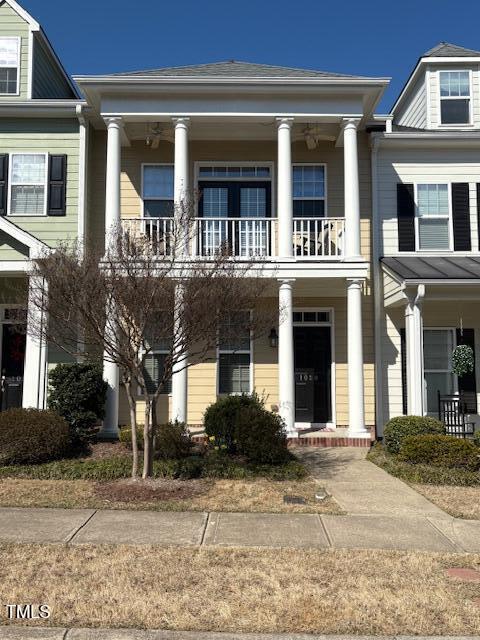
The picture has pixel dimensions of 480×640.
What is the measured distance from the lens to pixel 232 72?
12375 millimetres

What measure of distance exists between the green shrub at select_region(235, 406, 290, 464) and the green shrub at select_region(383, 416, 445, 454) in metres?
2.22

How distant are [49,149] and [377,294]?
8.12m

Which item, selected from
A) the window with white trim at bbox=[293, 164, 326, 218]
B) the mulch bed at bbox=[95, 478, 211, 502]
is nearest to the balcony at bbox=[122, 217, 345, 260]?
the window with white trim at bbox=[293, 164, 326, 218]

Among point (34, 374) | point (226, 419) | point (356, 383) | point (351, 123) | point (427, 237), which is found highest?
point (351, 123)

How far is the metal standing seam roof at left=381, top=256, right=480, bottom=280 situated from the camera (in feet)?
36.6

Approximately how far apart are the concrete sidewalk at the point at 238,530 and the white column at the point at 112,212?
4499 mm

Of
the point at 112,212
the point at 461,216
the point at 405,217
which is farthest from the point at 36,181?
the point at 461,216

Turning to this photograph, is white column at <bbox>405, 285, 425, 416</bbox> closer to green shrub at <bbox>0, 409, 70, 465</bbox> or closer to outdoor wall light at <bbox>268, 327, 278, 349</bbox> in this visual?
outdoor wall light at <bbox>268, 327, 278, 349</bbox>

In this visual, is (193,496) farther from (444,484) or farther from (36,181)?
(36,181)

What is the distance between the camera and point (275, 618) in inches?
153

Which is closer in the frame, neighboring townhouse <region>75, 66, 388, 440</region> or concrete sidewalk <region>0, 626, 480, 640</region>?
concrete sidewalk <region>0, 626, 480, 640</region>

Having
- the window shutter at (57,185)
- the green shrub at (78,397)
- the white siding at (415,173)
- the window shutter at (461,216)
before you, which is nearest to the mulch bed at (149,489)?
the green shrub at (78,397)

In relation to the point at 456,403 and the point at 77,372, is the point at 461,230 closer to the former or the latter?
the point at 456,403

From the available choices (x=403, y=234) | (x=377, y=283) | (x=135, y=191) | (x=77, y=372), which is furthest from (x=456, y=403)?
(x=135, y=191)
